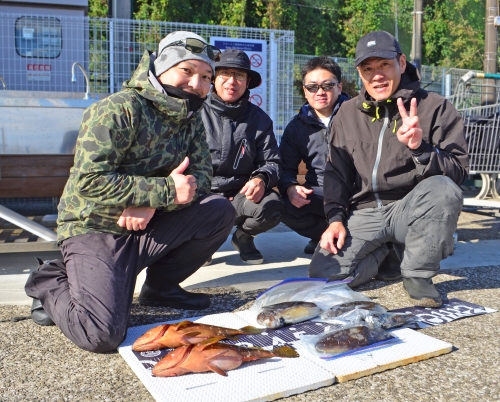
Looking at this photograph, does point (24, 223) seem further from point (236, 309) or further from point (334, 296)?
point (334, 296)

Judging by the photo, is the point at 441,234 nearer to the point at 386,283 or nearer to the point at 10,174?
the point at 386,283

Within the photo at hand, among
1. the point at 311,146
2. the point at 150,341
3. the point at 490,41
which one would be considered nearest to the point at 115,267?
the point at 150,341

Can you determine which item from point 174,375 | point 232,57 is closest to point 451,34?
point 232,57

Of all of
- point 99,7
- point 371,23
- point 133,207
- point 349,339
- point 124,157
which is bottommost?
point 349,339

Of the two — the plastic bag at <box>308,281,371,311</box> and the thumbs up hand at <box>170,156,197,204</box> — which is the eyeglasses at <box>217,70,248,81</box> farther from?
the plastic bag at <box>308,281,371,311</box>

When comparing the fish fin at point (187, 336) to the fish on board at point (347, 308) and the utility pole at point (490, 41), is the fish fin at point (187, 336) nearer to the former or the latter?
the fish on board at point (347, 308)

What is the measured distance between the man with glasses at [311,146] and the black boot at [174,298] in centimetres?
138

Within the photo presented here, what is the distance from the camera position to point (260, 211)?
4.25 meters

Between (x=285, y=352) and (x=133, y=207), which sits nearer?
(x=285, y=352)

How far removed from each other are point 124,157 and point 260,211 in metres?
1.50

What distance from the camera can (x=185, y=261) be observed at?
3281 mm

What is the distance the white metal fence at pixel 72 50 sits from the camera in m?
7.71

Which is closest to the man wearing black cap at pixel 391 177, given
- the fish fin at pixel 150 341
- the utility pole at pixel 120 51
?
the fish fin at pixel 150 341

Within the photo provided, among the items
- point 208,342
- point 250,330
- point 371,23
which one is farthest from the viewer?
point 371,23
